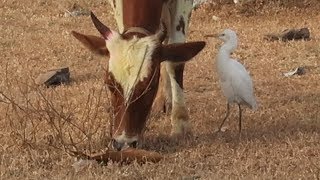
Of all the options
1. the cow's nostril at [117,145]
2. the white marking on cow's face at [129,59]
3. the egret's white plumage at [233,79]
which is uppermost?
the white marking on cow's face at [129,59]

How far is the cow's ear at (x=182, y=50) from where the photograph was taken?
5543 millimetres

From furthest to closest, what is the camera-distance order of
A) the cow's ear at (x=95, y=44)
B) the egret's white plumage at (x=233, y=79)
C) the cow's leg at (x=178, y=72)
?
the cow's leg at (x=178, y=72)
the egret's white plumage at (x=233, y=79)
the cow's ear at (x=95, y=44)

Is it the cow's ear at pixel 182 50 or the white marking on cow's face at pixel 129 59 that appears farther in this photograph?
the cow's ear at pixel 182 50

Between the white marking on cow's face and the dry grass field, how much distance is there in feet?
1.48

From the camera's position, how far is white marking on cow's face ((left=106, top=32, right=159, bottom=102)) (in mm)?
5230

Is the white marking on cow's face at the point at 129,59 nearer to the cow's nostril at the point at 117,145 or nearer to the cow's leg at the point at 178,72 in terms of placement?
the cow's nostril at the point at 117,145

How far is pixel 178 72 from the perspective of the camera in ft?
21.7

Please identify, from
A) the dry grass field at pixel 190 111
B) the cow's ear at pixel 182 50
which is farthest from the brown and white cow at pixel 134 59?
the dry grass field at pixel 190 111

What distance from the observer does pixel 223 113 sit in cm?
710

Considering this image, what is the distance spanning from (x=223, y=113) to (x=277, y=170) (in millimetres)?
2063

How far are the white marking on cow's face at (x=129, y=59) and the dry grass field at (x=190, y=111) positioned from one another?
0.45 meters

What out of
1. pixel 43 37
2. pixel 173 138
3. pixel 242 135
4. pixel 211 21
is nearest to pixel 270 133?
pixel 242 135

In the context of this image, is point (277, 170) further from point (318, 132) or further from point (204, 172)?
point (318, 132)

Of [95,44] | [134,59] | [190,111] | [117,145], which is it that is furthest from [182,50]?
[190,111]
